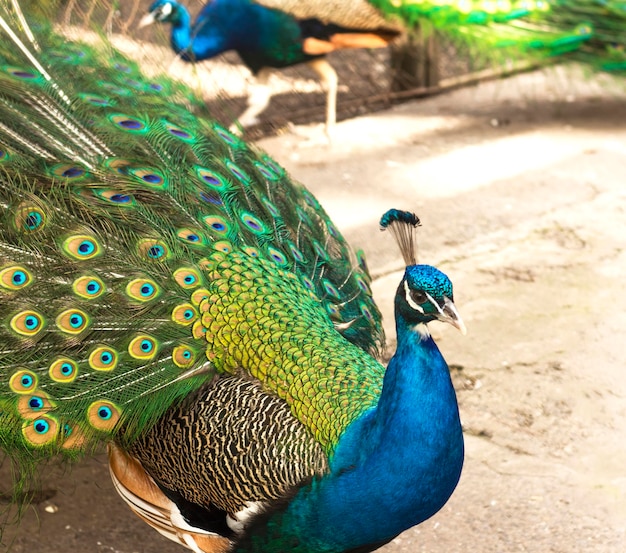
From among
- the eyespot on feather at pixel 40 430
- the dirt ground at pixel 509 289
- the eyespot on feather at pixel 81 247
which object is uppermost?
the eyespot on feather at pixel 81 247

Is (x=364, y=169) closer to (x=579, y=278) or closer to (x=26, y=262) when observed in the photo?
(x=579, y=278)

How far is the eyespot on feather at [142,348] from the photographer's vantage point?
6.68 feet

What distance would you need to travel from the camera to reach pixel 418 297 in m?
1.82

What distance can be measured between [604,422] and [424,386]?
47.3 inches

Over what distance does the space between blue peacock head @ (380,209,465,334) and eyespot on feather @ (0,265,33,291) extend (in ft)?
2.51

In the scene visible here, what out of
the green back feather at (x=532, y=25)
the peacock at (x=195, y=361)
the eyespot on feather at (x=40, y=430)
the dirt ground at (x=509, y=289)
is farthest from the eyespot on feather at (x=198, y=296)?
the green back feather at (x=532, y=25)

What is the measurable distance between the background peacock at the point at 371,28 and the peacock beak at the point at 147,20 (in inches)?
0.5

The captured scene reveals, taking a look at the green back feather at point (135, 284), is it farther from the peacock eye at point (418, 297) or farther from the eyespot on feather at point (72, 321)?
the peacock eye at point (418, 297)

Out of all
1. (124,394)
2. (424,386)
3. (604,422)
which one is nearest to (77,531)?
(124,394)

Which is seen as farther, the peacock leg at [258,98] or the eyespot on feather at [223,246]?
the peacock leg at [258,98]

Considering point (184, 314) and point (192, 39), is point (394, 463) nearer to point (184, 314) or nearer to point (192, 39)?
point (184, 314)

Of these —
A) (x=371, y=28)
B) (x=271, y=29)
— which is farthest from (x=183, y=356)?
(x=371, y=28)

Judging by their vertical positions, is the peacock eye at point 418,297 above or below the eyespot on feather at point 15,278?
above

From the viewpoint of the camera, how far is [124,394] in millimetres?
2025
